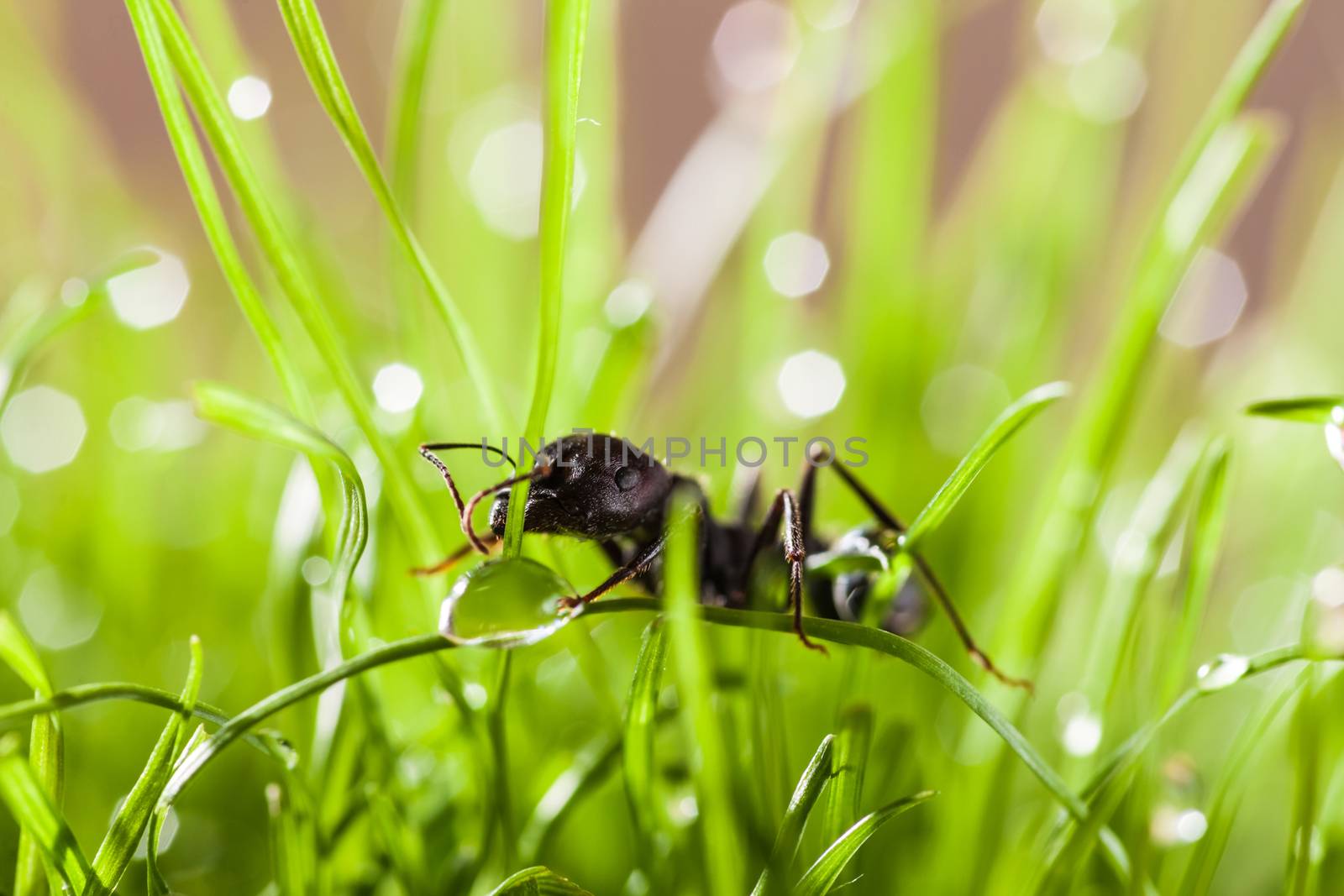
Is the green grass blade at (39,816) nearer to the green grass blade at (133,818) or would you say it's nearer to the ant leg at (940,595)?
the green grass blade at (133,818)

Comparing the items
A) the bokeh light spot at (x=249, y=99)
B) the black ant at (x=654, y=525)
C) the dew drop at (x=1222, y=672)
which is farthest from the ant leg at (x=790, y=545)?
the bokeh light spot at (x=249, y=99)

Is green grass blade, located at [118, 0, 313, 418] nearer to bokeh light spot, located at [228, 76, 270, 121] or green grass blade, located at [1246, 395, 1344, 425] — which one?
bokeh light spot, located at [228, 76, 270, 121]

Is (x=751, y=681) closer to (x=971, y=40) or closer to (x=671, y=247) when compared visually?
(x=671, y=247)

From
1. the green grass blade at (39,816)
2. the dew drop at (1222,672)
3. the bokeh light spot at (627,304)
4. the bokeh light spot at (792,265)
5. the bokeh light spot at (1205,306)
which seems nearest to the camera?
the green grass blade at (39,816)

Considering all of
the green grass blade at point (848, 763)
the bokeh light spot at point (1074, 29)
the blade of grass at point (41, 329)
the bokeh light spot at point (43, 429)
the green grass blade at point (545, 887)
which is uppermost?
the bokeh light spot at point (1074, 29)

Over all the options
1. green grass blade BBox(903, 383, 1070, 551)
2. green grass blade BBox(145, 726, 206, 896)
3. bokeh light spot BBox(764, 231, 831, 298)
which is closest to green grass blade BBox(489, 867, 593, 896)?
green grass blade BBox(145, 726, 206, 896)

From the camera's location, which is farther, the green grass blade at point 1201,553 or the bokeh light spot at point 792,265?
the bokeh light spot at point 792,265
